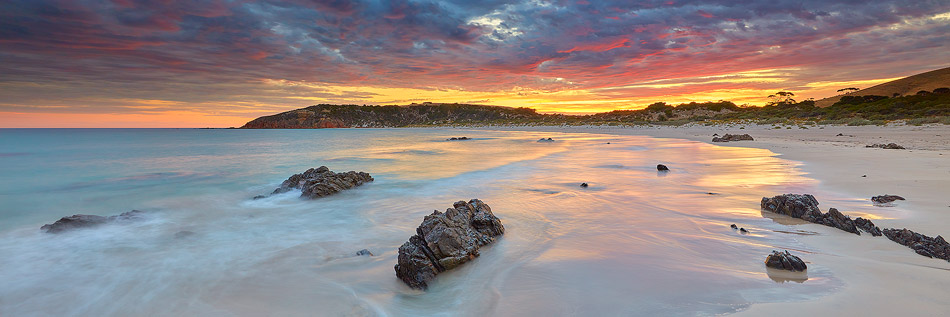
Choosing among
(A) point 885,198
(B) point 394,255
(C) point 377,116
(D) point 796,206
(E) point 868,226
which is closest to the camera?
(E) point 868,226

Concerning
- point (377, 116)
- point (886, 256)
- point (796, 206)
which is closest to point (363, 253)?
point (886, 256)

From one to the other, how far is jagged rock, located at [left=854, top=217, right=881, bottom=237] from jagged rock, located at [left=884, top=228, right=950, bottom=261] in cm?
14

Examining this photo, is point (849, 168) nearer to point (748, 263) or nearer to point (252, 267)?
point (748, 263)

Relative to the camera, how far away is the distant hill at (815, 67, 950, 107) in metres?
56.0

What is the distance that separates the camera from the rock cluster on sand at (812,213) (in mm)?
4391

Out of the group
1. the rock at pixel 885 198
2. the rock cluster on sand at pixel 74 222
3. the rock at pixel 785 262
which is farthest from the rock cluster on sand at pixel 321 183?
the rock at pixel 885 198

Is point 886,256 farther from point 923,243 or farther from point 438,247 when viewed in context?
point 438,247

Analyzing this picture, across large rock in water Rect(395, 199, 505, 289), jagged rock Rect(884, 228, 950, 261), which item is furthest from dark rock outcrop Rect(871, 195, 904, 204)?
large rock in water Rect(395, 199, 505, 289)

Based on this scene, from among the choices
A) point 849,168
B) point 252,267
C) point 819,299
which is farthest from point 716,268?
point 849,168

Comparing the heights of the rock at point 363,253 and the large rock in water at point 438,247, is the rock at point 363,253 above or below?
below

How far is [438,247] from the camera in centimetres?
414

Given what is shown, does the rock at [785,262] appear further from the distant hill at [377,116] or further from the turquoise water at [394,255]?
the distant hill at [377,116]

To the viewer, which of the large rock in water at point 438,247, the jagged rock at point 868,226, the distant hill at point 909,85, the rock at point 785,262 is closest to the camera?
the rock at point 785,262

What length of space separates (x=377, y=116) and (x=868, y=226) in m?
137
